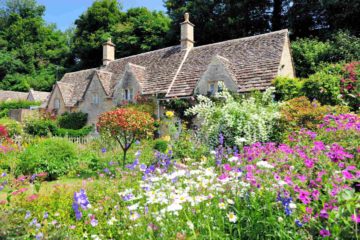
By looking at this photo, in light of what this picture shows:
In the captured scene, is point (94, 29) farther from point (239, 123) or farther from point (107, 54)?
point (239, 123)

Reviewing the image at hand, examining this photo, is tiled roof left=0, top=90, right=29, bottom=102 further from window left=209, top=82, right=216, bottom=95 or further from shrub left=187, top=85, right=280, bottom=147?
shrub left=187, top=85, right=280, bottom=147

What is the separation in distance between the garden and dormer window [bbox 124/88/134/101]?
11024 millimetres

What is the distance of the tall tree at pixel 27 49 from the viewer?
184ft

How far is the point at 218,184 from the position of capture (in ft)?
11.9

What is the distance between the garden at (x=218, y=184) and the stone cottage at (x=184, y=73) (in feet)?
16.3

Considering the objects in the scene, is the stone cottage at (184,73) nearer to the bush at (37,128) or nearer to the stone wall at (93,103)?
the stone wall at (93,103)

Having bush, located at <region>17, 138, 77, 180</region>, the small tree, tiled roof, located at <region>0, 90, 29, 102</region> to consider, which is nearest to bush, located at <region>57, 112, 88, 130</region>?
bush, located at <region>17, 138, 77, 180</region>

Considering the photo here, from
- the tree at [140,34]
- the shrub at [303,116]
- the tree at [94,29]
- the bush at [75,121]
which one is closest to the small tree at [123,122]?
the shrub at [303,116]

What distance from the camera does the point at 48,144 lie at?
12031 millimetres

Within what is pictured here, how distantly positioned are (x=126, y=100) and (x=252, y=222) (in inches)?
820

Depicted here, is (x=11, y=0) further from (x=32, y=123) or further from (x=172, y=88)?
(x=172, y=88)

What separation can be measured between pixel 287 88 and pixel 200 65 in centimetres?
786

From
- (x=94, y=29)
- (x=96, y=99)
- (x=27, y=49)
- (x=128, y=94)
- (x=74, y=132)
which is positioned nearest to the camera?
(x=128, y=94)

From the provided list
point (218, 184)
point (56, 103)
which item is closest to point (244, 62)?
point (218, 184)
